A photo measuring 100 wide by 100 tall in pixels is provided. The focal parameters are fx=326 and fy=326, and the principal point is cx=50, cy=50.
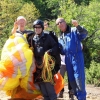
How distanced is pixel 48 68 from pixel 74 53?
0.49m

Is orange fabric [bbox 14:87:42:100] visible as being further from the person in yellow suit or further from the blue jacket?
the blue jacket

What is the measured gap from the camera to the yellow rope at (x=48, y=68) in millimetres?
4934

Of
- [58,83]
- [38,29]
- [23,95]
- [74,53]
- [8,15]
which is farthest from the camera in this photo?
[8,15]

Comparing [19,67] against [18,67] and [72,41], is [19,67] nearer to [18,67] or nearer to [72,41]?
[18,67]

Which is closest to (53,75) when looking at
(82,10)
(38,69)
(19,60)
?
(38,69)

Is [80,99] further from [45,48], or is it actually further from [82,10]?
[82,10]

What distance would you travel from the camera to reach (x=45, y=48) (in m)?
4.93

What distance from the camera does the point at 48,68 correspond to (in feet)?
16.3

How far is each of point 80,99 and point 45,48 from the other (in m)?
1.02

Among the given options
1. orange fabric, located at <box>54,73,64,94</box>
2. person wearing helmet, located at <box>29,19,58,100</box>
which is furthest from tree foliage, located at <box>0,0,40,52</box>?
person wearing helmet, located at <box>29,19,58,100</box>

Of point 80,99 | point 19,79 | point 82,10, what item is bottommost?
point 80,99

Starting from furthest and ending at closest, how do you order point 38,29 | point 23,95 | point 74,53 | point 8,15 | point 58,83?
point 8,15
point 58,83
point 23,95
point 74,53
point 38,29

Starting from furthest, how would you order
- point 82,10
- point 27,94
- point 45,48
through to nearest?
point 82,10, point 27,94, point 45,48

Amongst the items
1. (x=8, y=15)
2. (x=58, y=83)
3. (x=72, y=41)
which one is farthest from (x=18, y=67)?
(x=8, y=15)
